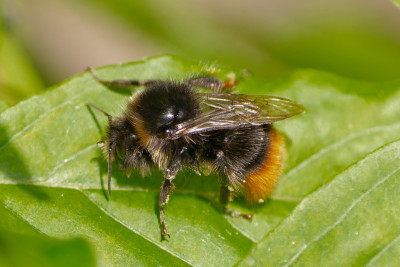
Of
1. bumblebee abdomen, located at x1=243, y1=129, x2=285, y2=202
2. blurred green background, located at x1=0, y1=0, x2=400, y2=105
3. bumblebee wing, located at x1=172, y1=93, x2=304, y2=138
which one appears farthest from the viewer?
blurred green background, located at x1=0, y1=0, x2=400, y2=105

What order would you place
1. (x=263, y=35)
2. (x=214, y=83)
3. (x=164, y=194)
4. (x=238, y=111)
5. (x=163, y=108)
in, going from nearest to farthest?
(x=163, y=108) → (x=164, y=194) → (x=238, y=111) → (x=214, y=83) → (x=263, y=35)

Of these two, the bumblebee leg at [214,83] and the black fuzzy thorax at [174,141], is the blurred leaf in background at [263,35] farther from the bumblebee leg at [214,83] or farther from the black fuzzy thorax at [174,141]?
the black fuzzy thorax at [174,141]

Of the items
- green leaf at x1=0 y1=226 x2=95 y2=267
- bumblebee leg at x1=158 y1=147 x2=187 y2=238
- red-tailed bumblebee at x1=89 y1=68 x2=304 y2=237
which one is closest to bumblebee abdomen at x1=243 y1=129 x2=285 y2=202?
red-tailed bumblebee at x1=89 y1=68 x2=304 y2=237

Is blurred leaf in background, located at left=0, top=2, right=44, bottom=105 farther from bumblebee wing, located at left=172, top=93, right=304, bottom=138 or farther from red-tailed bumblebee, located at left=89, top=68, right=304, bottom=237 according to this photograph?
bumblebee wing, located at left=172, top=93, right=304, bottom=138

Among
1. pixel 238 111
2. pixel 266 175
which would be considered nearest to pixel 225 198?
pixel 266 175

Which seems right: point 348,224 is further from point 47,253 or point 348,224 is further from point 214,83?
point 47,253

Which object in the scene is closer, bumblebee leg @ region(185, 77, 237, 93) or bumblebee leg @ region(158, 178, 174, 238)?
bumblebee leg @ region(158, 178, 174, 238)

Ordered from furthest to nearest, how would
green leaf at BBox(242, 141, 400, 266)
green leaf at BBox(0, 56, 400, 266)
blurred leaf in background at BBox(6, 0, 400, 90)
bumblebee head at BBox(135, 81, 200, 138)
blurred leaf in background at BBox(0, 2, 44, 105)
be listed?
blurred leaf in background at BBox(6, 0, 400, 90) < blurred leaf in background at BBox(0, 2, 44, 105) < bumblebee head at BBox(135, 81, 200, 138) < green leaf at BBox(0, 56, 400, 266) < green leaf at BBox(242, 141, 400, 266)

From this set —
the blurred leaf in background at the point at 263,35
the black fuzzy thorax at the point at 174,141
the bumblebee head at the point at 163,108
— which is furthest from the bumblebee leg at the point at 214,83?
the blurred leaf in background at the point at 263,35
